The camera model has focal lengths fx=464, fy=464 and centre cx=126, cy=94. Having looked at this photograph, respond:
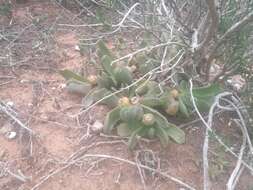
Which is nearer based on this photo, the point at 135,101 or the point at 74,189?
the point at 74,189

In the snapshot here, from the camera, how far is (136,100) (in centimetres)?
229

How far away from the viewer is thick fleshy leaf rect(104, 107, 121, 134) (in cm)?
228

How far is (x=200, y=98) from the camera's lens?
2.35 metres

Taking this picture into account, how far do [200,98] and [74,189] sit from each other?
780 millimetres

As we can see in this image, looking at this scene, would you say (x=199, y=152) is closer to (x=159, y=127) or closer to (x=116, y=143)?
(x=159, y=127)

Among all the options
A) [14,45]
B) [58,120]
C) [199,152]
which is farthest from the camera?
[14,45]

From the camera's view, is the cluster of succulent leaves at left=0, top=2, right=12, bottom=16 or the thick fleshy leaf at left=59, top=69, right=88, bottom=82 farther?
the cluster of succulent leaves at left=0, top=2, right=12, bottom=16

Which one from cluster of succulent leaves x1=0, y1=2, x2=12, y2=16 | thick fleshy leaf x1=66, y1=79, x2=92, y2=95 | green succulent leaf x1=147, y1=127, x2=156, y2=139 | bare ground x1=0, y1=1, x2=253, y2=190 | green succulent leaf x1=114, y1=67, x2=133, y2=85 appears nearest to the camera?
bare ground x1=0, y1=1, x2=253, y2=190

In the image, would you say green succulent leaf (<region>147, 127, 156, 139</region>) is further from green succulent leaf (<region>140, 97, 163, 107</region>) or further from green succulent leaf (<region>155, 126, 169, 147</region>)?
green succulent leaf (<region>140, 97, 163, 107</region>)

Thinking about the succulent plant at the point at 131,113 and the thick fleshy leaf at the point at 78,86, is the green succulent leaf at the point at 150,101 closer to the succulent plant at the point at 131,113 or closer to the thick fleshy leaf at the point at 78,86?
the succulent plant at the point at 131,113

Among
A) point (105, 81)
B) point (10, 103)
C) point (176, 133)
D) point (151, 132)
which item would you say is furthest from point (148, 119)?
point (10, 103)

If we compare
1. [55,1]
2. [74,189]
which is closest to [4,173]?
[74,189]

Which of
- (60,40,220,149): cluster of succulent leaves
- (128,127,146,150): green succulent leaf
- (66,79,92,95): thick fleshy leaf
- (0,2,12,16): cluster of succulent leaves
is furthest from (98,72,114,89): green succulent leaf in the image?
(0,2,12,16): cluster of succulent leaves

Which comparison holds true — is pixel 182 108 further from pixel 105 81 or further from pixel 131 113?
pixel 105 81
